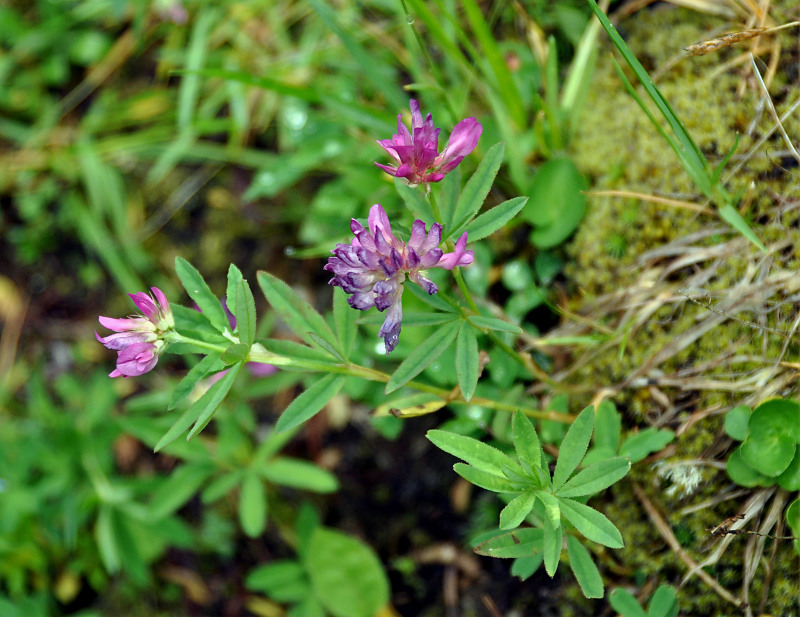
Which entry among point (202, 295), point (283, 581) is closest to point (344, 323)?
point (202, 295)

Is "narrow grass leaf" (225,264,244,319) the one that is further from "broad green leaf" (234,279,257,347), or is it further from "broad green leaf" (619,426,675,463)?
"broad green leaf" (619,426,675,463)

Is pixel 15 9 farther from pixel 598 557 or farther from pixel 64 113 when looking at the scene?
pixel 598 557

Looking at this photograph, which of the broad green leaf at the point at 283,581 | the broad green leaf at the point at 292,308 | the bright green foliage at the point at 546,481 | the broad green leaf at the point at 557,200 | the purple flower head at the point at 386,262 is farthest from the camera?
the broad green leaf at the point at 283,581

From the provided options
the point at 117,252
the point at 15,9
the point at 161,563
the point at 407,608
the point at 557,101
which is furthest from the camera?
the point at 15,9

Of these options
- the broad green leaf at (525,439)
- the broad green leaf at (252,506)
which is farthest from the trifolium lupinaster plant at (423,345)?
the broad green leaf at (252,506)

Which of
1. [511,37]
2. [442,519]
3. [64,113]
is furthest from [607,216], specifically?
[64,113]

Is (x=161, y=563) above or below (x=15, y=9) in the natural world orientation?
below

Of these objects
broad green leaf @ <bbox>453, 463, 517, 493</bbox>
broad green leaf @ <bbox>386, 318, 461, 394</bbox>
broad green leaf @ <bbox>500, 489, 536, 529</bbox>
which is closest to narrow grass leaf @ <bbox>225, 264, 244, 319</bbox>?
broad green leaf @ <bbox>386, 318, 461, 394</bbox>

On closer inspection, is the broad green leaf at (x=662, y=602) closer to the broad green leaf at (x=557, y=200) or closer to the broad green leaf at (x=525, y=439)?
the broad green leaf at (x=525, y=439)
